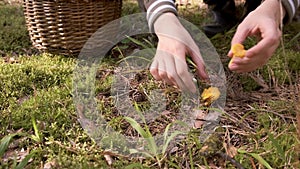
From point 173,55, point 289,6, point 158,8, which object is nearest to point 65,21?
point 158,8

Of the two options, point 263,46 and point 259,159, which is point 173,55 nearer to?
point 263,46

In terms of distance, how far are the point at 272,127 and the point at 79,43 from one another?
3.02ft

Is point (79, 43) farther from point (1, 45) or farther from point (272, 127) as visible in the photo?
point (272, 127)

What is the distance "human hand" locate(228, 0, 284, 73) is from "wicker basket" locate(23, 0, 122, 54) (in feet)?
2.76

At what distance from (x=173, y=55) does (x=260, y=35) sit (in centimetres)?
23

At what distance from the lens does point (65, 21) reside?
1.65m

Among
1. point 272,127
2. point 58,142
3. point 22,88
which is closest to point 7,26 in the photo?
point 22,88

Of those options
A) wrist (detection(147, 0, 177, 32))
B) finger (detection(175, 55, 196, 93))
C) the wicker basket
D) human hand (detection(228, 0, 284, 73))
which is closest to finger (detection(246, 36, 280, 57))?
human hand (detection(228, 0, 284, 73))

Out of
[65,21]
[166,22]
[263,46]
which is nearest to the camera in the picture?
[263,46]

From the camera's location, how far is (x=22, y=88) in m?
1.39

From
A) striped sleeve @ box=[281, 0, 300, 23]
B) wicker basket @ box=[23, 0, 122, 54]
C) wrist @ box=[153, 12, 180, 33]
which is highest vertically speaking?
striped sleeve @ box=[281, 0, 300, 23]

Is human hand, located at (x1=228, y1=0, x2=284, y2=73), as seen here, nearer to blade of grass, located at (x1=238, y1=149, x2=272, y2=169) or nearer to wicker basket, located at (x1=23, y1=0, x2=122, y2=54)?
blade of grass, located at (x1=238, y1=149, x2=272, y2=169)

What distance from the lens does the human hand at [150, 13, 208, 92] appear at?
964 mm

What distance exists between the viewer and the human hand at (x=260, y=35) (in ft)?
2.98
